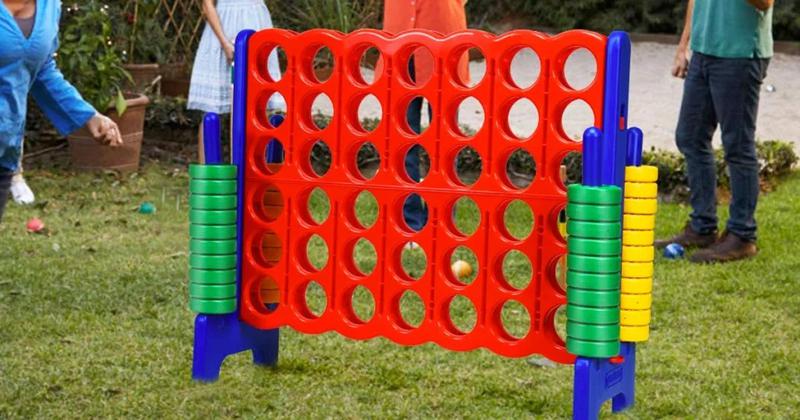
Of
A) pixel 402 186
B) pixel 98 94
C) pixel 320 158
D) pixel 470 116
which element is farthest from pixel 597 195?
pixel 470 116

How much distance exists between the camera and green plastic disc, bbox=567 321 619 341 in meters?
3.72

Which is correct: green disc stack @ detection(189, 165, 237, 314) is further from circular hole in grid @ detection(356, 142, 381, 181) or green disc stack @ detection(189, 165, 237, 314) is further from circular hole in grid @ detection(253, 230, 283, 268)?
circular hole in grid @ detection(356, 142, 381, 181)

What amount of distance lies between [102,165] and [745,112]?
4535 millimetres

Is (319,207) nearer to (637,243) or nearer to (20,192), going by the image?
(20,192)

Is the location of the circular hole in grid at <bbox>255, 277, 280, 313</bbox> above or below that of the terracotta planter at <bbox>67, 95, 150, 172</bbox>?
above

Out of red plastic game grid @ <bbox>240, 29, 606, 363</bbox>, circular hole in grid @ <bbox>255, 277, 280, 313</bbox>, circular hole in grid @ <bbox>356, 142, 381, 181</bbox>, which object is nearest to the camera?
red plastic game grid @ <bbox>240, 29, 606, 363</bbox>

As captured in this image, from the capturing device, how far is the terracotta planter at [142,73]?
1014cm

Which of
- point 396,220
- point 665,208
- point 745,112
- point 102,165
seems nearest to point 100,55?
point 102,165

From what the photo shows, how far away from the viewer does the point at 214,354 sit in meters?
4.32

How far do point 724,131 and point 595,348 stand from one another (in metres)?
2.71

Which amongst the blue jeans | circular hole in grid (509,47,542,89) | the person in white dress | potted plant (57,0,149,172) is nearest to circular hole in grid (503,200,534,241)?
the blue jeans

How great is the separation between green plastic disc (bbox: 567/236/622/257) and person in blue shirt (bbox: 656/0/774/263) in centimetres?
255

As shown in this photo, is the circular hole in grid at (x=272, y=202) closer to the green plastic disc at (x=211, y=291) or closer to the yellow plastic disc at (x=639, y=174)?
the green plastic disc at (x=211, y=291)

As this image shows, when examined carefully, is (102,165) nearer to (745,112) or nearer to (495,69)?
(745,112)
